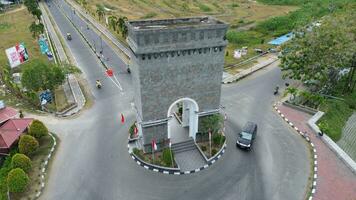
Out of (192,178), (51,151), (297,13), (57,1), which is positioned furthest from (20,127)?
(57,1)

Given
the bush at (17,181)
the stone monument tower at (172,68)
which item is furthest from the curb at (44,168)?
the stone monument tower at (172,68)

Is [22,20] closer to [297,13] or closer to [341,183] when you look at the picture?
[297,13]

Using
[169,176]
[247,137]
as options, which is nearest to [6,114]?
[169,176]

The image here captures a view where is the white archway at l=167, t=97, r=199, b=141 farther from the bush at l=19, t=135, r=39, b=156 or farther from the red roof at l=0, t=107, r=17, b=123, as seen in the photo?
the red roof at l=0, t=107, r=17, b=123

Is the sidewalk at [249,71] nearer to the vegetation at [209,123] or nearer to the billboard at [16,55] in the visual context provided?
the vegetation at [209,123]

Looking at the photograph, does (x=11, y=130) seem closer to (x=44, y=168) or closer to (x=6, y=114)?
(x=6, y=114)
